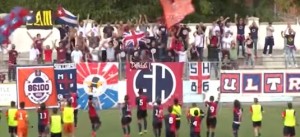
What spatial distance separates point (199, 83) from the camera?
32.0 m

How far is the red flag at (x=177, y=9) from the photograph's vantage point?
88.8 ft

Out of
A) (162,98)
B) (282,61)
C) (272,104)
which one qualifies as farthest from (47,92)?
(282,61)

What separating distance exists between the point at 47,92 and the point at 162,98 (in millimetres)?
4686

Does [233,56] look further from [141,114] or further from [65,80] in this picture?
[141,114]

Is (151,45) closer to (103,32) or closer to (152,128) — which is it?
(103,32)

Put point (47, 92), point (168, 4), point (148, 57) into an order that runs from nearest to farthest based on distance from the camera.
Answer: point (168, 4)
point (47, 92)
point (148, 57)

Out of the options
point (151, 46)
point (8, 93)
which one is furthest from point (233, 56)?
point (8, 93)

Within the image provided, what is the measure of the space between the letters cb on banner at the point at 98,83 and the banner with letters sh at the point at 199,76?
312cm

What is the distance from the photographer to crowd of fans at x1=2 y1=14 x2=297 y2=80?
33625 millimetres

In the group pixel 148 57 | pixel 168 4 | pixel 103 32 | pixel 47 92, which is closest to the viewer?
pixel 168 4

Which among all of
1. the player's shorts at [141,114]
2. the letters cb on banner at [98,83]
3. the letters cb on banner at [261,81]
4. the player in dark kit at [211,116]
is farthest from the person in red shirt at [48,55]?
the player in dark kit at [211,116]

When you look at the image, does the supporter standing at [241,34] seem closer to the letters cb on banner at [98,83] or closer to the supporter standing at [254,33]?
the supporter standing at [254,33]

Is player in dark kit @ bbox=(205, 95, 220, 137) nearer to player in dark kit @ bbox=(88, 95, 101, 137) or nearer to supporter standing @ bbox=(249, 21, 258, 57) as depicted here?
player in dark kit @ bbox=(88, 95, 101, 137)

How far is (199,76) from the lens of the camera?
3200 cm
